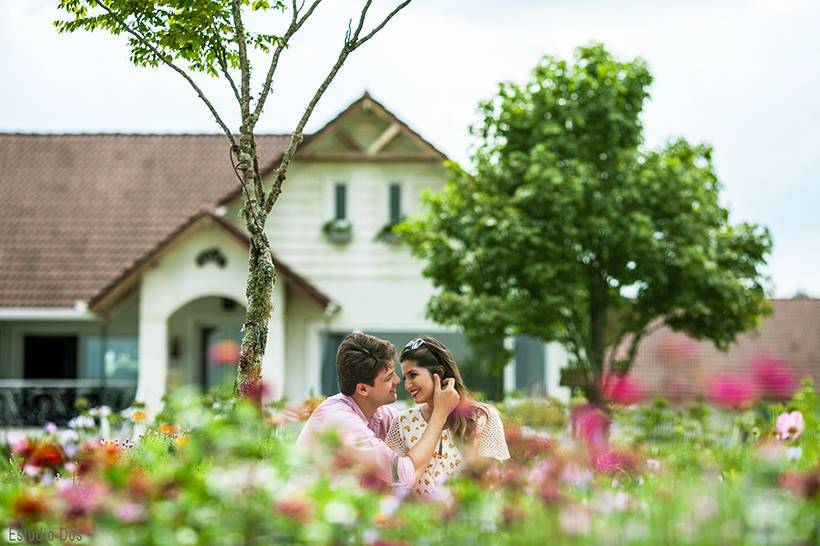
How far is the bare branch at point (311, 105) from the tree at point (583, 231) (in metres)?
9.21

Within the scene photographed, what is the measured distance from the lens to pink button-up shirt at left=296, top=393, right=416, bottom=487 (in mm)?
5926

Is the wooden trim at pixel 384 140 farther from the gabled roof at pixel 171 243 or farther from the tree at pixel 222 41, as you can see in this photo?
the tree at pixel 222 41

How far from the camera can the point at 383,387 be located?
6574 mm

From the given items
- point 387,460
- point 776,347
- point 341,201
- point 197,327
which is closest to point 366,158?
point 341,201

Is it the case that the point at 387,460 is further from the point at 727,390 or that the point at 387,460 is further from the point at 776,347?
the point at 776,347

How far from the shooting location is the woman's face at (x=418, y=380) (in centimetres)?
652

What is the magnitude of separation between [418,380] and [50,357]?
61.1 ft

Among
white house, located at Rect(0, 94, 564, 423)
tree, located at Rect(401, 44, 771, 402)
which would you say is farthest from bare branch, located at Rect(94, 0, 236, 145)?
white house, located at Rect(0, 94, 564, 423)

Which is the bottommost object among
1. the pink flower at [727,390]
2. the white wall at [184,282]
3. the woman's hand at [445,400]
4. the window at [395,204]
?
the woman's hand at [445,400]

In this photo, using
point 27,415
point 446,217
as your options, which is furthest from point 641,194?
point 27,415

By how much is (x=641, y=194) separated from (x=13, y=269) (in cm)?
1160

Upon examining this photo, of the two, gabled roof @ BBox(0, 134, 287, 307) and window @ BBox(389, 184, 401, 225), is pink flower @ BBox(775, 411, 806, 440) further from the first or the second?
gabled roof @ BBox(0, 134, 287, 307)

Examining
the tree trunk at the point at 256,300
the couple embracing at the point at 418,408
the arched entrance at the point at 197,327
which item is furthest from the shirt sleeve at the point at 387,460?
the arched entrance at the point at 197,327

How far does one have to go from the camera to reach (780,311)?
153ft
